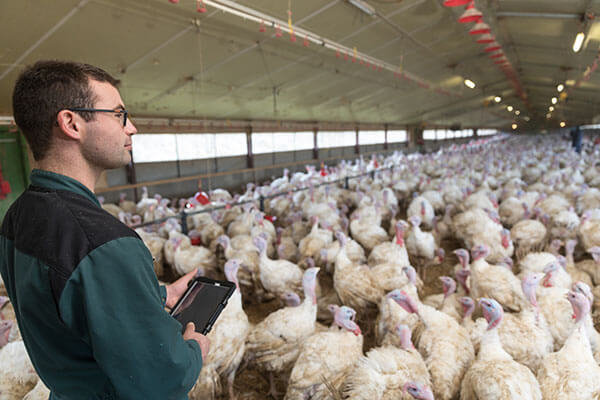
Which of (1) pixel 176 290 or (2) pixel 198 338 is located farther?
(1) pixel 176 290

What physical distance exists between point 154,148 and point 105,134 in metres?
12.3

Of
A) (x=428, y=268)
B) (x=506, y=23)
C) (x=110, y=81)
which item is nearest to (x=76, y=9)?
(x=110, y=81)

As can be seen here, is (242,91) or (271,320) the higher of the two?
(242,91)

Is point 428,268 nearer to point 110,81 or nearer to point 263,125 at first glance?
point 110,81

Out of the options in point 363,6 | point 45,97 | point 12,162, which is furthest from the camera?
point 12,162

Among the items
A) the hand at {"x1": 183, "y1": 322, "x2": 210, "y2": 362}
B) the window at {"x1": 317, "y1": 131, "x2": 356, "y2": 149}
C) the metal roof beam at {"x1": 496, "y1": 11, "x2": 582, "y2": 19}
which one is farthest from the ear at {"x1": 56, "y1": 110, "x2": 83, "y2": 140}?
the window at {"x1": 317, "y1": 131, "x2": 356, "y2": 149}

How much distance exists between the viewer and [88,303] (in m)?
0.90

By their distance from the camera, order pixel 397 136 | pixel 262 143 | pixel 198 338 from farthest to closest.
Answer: pixel 397 136, pixel 262 143, pixel 198 338

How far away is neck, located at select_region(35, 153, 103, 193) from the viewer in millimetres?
1093

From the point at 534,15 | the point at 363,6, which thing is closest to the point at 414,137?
the point at 534,15

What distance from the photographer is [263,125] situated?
1559 centimetres

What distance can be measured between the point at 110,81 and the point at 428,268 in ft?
20.1

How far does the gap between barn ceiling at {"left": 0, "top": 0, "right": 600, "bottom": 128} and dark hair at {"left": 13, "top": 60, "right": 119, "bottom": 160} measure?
467 cm

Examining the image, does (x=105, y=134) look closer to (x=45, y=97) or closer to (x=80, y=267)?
(x=45, y=97)
